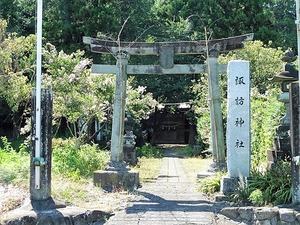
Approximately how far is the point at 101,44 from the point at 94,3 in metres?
13.9

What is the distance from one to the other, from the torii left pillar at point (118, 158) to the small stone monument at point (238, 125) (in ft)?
7.91

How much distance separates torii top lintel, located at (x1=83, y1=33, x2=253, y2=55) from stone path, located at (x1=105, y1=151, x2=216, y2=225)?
127 inches

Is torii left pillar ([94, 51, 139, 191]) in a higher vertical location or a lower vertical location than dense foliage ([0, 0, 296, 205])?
lower

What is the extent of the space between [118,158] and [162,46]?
2.87 meters

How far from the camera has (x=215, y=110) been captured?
10117 mm

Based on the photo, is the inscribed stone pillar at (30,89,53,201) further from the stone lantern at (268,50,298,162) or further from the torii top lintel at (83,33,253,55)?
the stone lantern at (268,50,298,162)

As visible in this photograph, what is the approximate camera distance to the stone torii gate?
9.97 m

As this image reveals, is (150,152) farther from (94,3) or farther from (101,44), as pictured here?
(101,44)

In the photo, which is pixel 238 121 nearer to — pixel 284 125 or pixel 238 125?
pixel 238 125

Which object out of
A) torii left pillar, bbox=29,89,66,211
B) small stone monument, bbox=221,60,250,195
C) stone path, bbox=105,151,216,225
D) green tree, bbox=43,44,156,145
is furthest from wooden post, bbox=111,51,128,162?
green tree, bbox=43,44,156,145

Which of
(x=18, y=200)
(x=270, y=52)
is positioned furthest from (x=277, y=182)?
(x=270, y=52)

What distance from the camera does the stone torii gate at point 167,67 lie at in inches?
392

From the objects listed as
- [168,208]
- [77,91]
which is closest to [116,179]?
[168,208]

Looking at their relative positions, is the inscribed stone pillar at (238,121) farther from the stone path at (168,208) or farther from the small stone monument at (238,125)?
the stone path at (168,208)
